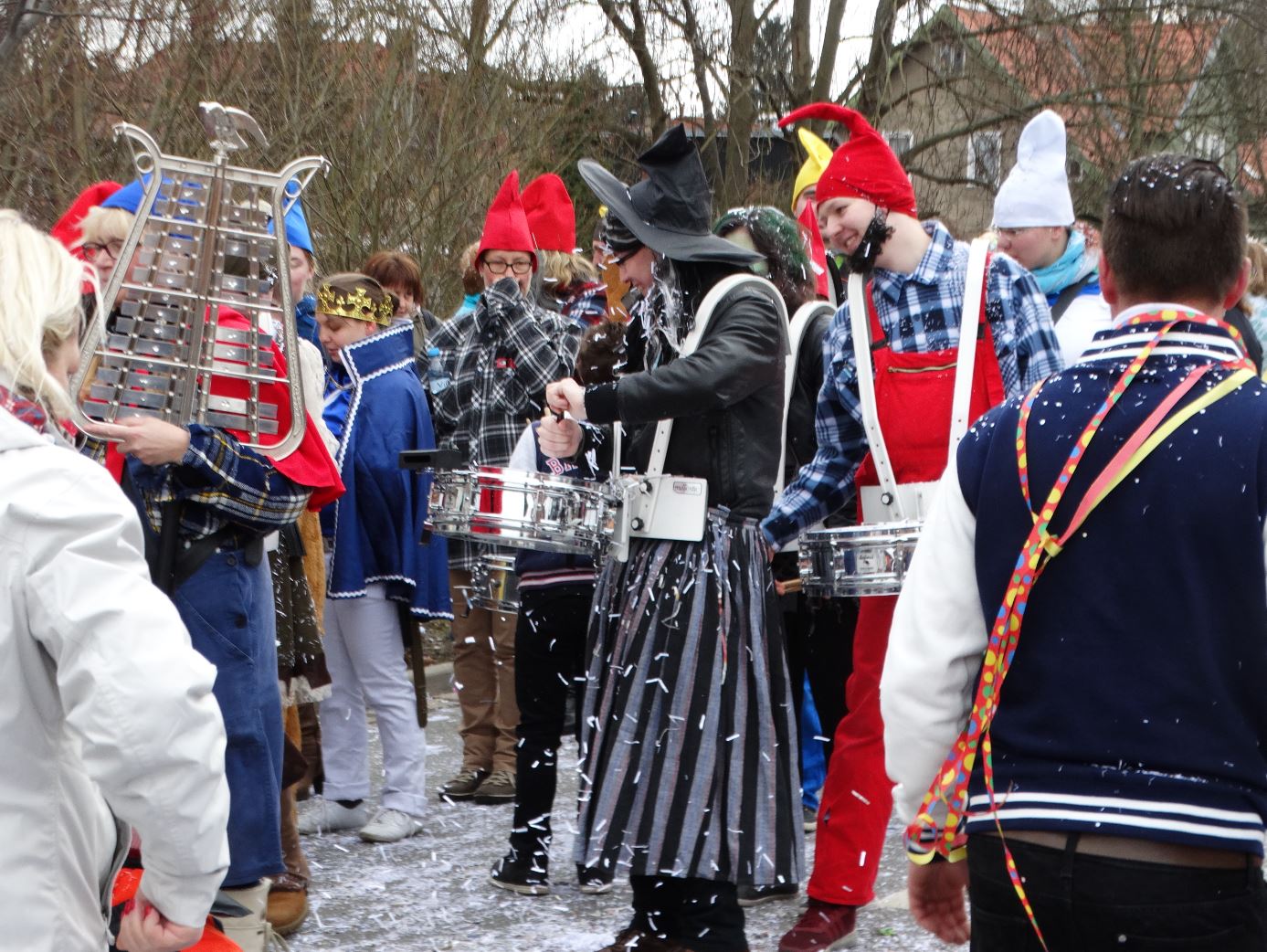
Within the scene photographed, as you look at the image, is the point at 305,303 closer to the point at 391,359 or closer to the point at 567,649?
the point at 391,359

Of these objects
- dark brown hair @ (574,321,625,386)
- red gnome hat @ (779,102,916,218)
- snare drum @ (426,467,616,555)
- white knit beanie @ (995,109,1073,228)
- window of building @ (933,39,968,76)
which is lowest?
Answer: snare drum @ (426,467,616,555)

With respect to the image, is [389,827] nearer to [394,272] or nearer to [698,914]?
[698,914]

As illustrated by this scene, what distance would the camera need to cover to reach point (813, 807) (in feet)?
20.2

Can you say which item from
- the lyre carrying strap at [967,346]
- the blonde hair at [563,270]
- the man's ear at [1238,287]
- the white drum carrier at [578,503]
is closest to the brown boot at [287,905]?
the white drum carrier at [578,503]

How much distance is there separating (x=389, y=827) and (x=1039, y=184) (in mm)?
3062

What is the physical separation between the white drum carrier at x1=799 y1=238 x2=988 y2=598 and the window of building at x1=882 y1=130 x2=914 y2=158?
51.6 feet

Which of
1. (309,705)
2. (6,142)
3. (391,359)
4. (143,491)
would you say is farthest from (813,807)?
(6,142)

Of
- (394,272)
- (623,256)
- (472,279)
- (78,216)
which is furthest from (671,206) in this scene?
(472,279)

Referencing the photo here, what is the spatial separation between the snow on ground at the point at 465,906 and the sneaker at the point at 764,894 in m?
0.03

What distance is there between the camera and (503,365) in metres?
6.20

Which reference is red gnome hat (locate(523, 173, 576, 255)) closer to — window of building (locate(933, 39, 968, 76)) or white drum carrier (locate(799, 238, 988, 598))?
white drum carrier (locate(799, 238, 988, 598))

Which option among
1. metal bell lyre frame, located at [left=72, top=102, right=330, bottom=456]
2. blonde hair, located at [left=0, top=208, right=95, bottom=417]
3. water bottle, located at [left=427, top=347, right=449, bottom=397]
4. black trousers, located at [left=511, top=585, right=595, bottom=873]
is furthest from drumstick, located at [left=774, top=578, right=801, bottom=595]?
blonde hair, located at [left=0, top=208, right=95, bottom=417]

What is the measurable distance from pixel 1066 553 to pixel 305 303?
4038mm

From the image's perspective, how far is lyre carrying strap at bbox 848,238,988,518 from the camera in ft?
13.6
